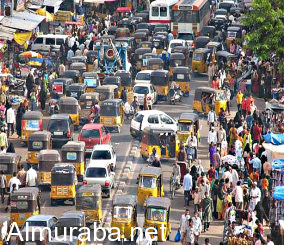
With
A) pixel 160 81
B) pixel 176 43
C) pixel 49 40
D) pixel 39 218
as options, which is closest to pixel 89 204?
pixel 39 218

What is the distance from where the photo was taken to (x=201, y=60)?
77125mm

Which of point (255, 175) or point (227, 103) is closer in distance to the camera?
point (255, 175)

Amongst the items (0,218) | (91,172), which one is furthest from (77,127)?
(0,218)

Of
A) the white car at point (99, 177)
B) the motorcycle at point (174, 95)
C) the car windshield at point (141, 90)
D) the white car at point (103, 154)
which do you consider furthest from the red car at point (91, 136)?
the motorcycle at point (174, 95)

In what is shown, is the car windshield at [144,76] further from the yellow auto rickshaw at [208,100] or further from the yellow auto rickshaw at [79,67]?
the yellow auto rickshaw at [208,100]

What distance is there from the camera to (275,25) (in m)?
68.7

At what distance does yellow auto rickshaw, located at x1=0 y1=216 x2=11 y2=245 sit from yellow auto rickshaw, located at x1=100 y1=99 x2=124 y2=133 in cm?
1704

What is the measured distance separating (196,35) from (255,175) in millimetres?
40119

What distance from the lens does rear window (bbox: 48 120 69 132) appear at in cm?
5897

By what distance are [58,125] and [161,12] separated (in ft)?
116

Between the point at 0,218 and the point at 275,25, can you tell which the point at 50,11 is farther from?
the point at 0,218

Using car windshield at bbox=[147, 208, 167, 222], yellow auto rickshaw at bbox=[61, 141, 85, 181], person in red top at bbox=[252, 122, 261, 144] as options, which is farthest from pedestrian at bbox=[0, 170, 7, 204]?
person in red top at bbox=[252, 122, 261, 144]

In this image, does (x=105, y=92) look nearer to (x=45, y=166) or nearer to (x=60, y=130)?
(x=60, y=130)

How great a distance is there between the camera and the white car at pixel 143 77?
7088 centimetres
